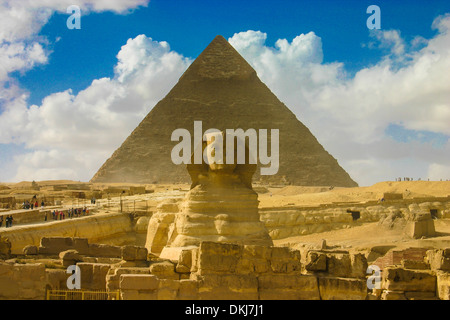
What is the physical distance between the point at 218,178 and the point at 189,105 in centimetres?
14317

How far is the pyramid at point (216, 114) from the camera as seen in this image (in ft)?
479

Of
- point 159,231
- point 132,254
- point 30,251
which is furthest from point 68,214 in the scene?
point 132,254

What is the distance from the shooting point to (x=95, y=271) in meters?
6.15

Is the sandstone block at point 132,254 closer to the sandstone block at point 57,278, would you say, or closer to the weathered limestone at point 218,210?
the sandstone block at point 57,278

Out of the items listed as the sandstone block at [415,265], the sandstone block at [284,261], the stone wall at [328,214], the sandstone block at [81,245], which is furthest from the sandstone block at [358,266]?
the stone wall at [328,214]

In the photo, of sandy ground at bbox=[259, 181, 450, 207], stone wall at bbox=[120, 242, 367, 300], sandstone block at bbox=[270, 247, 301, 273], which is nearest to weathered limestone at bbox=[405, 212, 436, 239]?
stone wall at bbox=[120, 242, 367, 300]

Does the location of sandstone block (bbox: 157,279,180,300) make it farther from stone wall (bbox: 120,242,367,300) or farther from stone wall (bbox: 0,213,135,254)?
stone wall (bbox: 0,213,135,254)

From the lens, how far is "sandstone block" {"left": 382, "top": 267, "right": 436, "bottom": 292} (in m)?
5.36

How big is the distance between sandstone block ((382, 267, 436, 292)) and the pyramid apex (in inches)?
5764

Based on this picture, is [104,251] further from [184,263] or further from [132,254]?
[184,263]

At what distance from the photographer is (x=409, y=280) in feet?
17.7

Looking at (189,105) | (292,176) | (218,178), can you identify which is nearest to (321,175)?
(292,176)

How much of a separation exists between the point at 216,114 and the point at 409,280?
146926 mm
